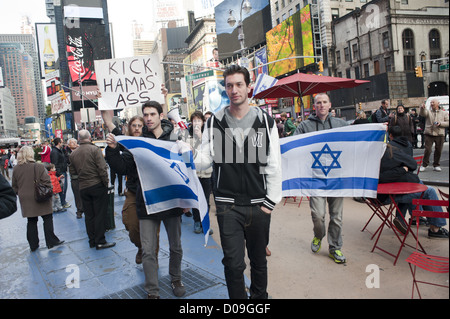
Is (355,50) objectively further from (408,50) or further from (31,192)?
(31,192)

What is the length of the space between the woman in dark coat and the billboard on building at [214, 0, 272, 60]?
178 feet

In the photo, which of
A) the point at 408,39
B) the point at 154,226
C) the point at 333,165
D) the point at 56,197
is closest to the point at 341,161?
the point at 333,165

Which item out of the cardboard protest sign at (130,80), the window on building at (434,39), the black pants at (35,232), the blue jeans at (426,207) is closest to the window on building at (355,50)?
the window on building at (434,39)

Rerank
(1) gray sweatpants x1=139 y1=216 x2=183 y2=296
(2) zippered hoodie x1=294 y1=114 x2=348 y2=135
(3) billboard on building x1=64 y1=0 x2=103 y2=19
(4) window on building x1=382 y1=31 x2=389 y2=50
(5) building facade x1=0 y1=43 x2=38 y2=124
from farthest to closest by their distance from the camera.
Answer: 1. (5) building facade x1=0 y1=43 x2=38 y2=124
2. (3) billboard on building x1=64 y1=0 x2=103 y2=19
3. (4) window on building x1=382 y1=31 x2=389 y2=50
4. (2) zippered hoodie x1=294 y1=114 x2=348 y2=135
5. (1) gray sweatpants x1=139 y1=216 x2=183 y2=296

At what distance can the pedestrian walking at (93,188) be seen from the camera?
18.7 ft

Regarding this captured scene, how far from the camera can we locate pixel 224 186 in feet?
9.53

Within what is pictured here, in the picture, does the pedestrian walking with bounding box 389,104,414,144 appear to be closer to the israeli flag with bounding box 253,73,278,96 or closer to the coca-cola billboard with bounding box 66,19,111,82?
the israeli flag with bounding box 253,73,278,96

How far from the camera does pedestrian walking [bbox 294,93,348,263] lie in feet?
14.5

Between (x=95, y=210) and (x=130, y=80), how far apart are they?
90.1 inches

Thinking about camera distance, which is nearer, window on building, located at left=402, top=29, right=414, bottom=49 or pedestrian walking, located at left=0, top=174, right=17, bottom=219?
pedestrian walking, located at left=0, top=174, right=17, bottom=219

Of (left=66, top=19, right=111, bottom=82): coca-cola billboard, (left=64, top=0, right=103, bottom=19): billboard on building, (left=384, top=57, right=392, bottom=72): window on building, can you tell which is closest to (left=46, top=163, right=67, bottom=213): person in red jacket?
(left=384, top=57, right=392, bottom=72): window on building

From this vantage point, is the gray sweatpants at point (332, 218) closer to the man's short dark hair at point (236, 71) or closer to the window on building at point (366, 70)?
the man's short dark hair at point (236, 71)

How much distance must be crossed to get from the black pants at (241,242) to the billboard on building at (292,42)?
142ft
